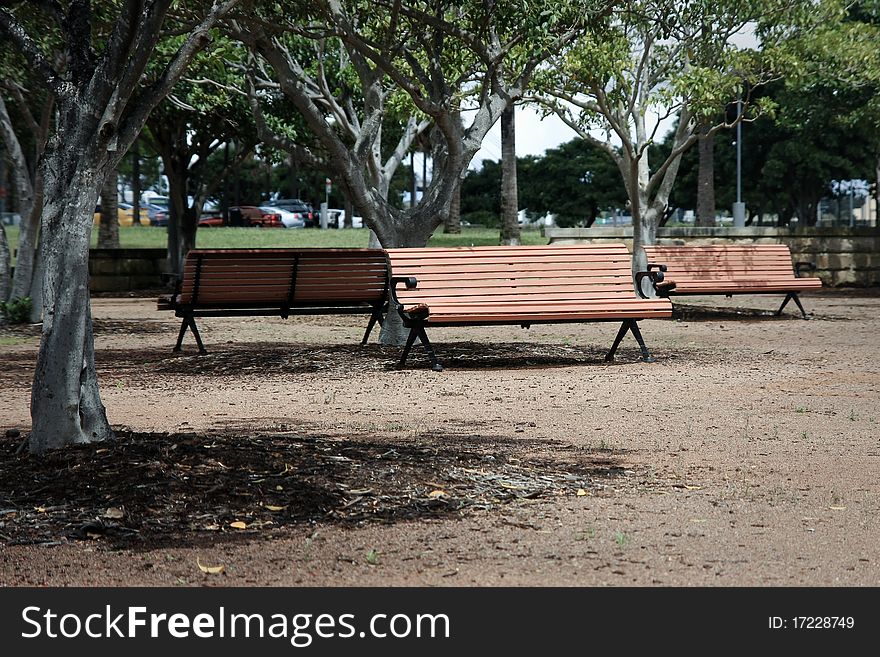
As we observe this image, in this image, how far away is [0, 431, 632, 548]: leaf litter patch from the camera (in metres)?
5.11

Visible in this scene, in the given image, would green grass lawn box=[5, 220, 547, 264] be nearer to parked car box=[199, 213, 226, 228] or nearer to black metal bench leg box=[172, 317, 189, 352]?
parked car box=[199, 213, 226, 228]

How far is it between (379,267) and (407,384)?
139 inches

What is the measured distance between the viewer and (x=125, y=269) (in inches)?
1023

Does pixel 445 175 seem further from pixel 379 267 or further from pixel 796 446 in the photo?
pixel 796 446

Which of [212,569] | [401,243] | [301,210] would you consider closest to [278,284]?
[401,243]

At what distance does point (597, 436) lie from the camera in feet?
24.2

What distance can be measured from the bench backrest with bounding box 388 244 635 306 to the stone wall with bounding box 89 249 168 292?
15.2m

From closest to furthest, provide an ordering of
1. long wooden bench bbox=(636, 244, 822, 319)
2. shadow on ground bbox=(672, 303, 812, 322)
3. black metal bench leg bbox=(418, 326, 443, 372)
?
black metal bench leg bbox=(418, 326, 443, 372)
long wooden bench bbox=(636, 244, 822, 319)
shadow on ground bbox=(672, 303, 812, 322)

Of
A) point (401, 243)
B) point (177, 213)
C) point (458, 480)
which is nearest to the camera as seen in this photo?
point (458, 480)

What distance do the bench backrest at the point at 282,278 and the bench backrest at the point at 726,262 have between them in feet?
17.9

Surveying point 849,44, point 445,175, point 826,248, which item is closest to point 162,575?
point 445,175

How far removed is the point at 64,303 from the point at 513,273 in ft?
21.0

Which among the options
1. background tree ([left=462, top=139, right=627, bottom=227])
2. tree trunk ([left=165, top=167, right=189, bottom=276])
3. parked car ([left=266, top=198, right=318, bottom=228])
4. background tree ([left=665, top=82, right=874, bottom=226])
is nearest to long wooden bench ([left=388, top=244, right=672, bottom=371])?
tree trunk ([left=165, top=167, right=189, bottom=276])

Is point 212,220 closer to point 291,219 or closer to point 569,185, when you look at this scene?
point 291,219
